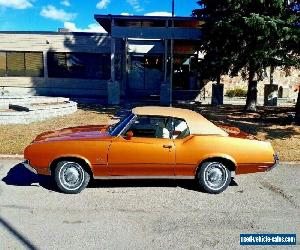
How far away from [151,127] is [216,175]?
1.55 meters

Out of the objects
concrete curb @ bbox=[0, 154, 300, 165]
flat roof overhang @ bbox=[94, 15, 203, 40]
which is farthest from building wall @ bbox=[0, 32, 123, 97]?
concrete curb @ bbox=[0, 154, 300, 165]

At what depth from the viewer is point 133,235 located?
15.8 feet

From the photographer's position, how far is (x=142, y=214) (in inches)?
217

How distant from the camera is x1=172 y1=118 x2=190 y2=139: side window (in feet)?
21.2

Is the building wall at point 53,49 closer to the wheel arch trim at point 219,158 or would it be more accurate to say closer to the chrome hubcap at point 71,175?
the chrome hubcap at point 71,175

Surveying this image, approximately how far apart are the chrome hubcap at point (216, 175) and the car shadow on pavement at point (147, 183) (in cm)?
29

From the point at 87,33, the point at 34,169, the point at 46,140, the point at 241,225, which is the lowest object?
the point at 241,225

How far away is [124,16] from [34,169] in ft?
47.0

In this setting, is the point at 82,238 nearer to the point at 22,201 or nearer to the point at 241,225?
the point at 22,201

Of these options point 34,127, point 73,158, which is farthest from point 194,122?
point 34,127

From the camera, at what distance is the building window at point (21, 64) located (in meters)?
24.4

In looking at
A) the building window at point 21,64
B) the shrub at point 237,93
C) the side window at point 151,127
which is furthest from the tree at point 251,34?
the building window at point 21,64

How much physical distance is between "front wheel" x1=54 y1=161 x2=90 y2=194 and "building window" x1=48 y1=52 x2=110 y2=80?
18.3m

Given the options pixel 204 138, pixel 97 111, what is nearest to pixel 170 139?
pixel 204 138
